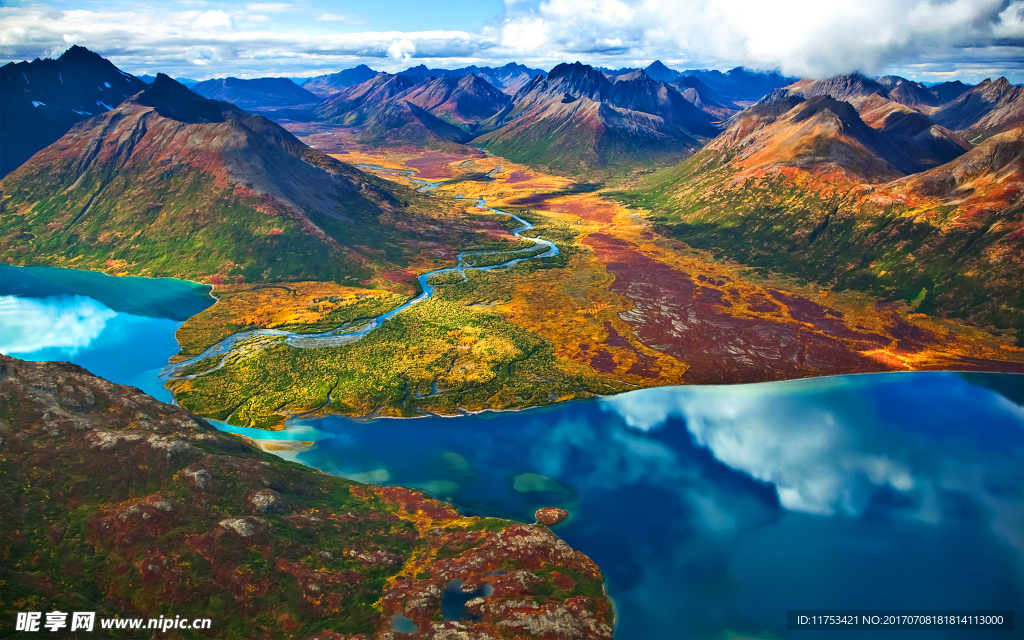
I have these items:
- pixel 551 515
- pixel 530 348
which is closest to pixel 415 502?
pixel 551 515

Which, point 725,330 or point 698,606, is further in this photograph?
point 725,330

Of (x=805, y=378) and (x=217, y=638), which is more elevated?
(x=805, y=378)

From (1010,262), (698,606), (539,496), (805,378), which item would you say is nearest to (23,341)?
(539,496)

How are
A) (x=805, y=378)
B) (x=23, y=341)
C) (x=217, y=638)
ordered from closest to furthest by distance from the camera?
(x=217, y=638), (x=805, y=378), (x=23, y=341)

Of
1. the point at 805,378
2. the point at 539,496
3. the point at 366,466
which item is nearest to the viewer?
the point at 539,496

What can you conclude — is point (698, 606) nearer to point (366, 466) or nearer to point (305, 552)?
point (305, 552)

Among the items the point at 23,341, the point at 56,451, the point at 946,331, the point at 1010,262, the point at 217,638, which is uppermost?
the point at 1010,262
